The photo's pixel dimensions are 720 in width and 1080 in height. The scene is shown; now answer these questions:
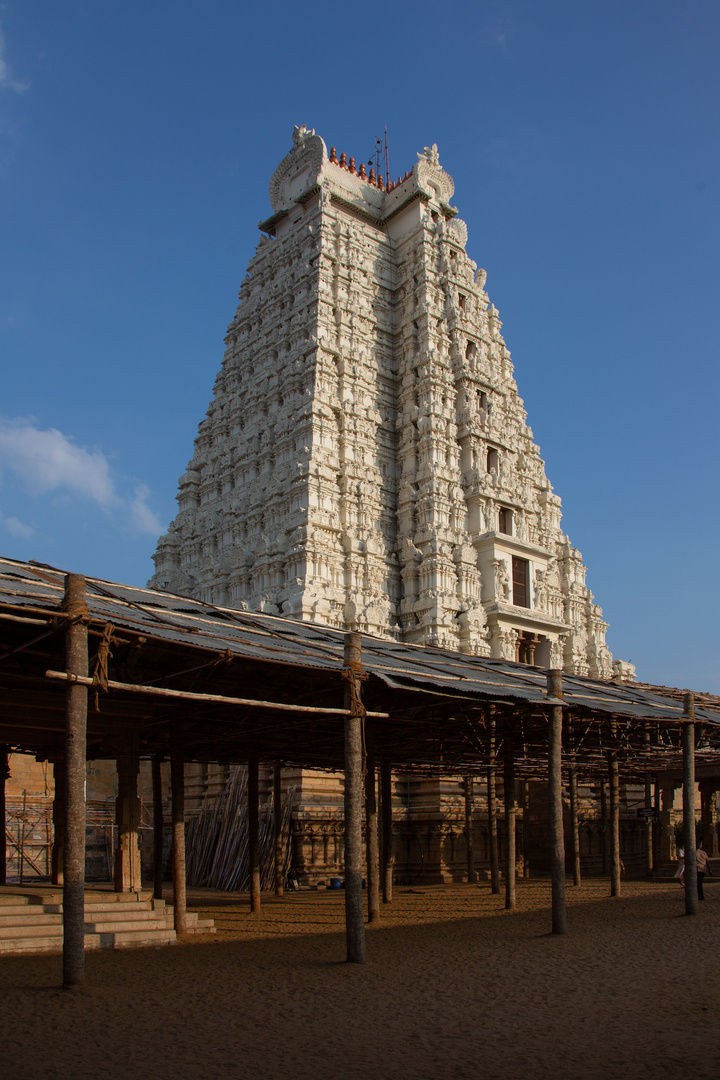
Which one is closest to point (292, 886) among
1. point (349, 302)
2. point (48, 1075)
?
point (48, 1075)

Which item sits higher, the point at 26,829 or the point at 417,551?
the point at 417,551

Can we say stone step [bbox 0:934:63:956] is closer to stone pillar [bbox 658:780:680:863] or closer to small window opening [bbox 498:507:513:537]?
stone pillar [bbox 658:780:680:863]

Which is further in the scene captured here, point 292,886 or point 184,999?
point 292,886

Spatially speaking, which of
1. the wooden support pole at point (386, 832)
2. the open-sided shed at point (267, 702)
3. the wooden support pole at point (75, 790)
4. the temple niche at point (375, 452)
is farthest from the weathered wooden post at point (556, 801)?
the temple niche at point (375, 452)

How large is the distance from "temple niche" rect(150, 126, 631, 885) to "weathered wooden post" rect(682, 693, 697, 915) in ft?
68.0

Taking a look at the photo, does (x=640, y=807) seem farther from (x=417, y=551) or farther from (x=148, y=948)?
(x=148, y=948)

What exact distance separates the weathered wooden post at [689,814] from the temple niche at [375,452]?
816 inches

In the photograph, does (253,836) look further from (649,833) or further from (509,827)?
(649,833)

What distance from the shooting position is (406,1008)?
10.5 m

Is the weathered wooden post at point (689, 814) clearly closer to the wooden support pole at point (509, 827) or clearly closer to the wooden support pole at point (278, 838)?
the wooden support pole at point (509, 827)

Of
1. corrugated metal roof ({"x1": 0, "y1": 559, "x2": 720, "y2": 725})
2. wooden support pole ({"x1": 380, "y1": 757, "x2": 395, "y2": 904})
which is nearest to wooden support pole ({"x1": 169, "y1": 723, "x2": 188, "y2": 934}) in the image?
corrugated metal roof ({"x1": 0, "y1": 559, "x2": 720, "y2": 725})

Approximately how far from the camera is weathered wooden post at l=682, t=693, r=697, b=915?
2034cm

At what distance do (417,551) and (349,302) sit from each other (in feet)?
49.2

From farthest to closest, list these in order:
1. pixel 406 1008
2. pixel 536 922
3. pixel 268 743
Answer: pixel 268 743
pixel 536 922
pixel 406 1008
